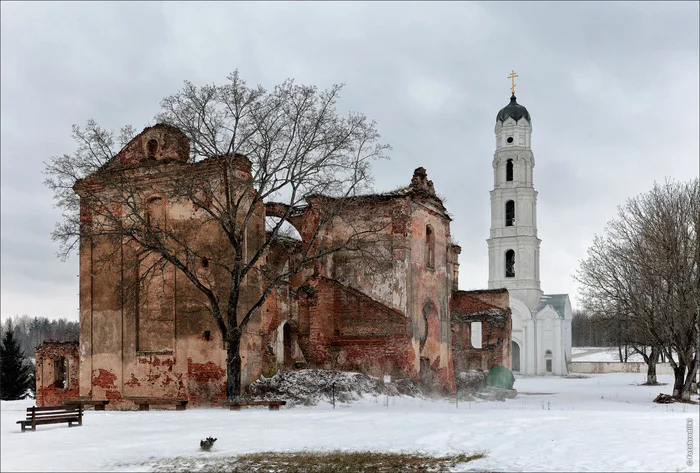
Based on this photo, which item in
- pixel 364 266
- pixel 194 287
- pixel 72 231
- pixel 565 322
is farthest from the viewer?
pixel 565 322

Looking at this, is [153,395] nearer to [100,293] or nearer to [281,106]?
[100,293]

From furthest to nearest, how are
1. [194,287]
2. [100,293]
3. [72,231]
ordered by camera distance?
[100,293] < [194,287] < [72,231]

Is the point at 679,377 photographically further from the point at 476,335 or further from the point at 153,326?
the point at 476,335

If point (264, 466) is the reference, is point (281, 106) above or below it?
above

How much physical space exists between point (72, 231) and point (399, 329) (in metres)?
10.8

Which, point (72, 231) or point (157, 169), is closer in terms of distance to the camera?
point (72, 231)

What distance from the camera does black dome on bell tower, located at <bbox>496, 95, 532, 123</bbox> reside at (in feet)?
202

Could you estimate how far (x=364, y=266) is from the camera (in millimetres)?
27141

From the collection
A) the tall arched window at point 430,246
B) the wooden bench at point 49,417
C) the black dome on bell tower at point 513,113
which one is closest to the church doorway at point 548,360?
the black dome on bell tower at point 513,113

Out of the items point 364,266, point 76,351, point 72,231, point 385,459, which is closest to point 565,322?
point 364,266

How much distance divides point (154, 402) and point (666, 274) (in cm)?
1740

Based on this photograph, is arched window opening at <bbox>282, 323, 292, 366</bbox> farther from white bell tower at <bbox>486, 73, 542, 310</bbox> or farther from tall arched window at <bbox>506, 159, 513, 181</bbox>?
tall arched window at <bbox>506, 159, 513, 181</bbox>

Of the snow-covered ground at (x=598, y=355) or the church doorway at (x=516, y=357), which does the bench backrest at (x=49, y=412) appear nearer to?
the church doorway at (x=516, y=357)

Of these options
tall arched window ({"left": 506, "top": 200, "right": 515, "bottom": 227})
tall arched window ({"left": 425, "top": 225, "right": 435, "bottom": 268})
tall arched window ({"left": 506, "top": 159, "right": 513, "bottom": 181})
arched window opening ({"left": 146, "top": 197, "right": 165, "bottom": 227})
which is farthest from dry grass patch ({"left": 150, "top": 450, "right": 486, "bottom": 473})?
tall arched window ({"left": 506, "top": 159, "right": 513, "bottom": 181})
